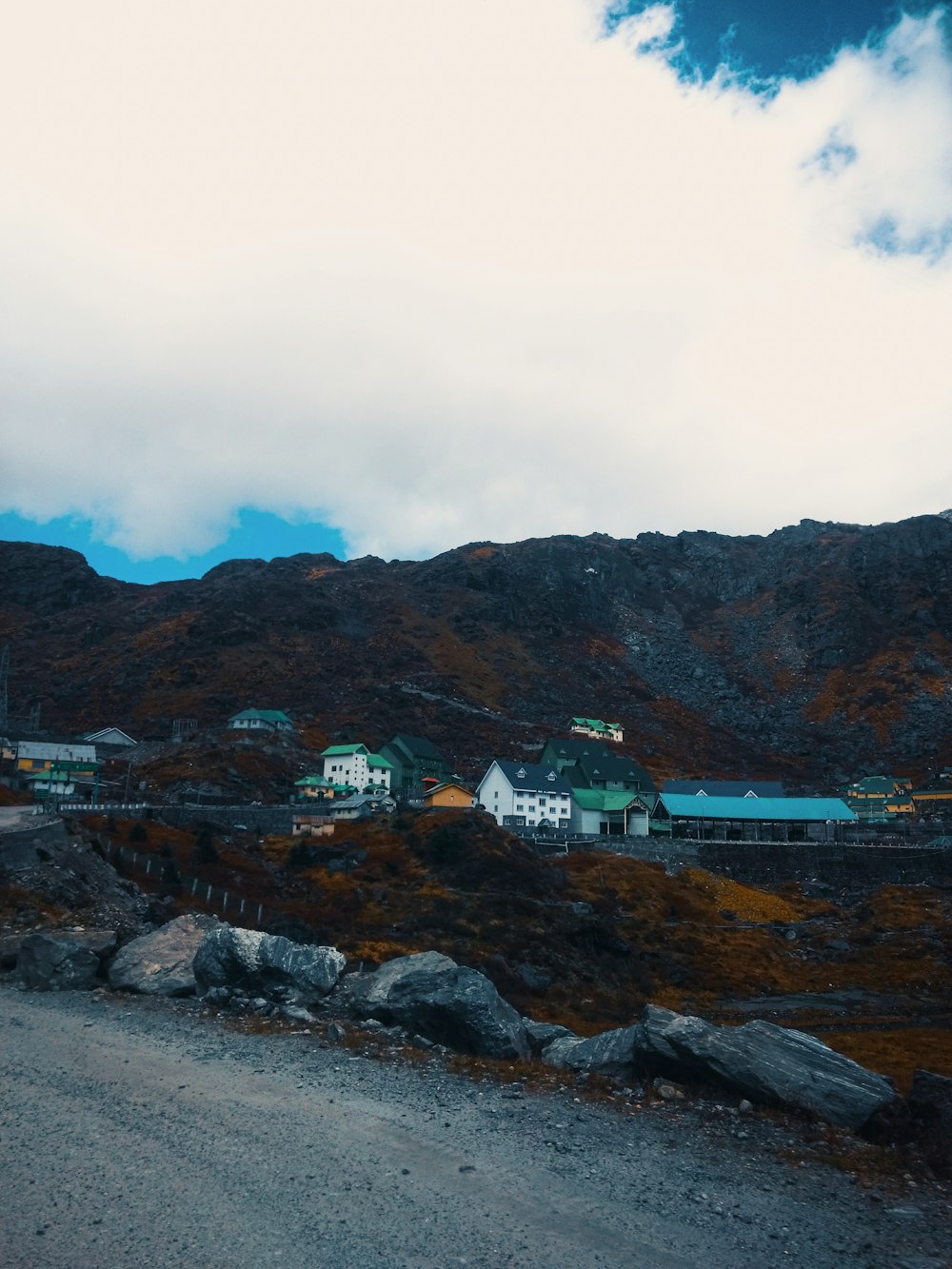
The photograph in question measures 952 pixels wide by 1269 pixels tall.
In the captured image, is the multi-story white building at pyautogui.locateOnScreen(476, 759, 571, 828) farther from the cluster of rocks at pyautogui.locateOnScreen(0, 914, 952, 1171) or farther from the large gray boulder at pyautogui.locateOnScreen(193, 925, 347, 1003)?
the large gray boulder at pyautogui.locateOnScreen(193, 925, 347, 1003)

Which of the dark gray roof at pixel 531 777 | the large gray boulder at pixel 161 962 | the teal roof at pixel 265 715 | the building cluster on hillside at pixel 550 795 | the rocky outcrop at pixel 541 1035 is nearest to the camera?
the rocky outcrop at pixel 541 1035

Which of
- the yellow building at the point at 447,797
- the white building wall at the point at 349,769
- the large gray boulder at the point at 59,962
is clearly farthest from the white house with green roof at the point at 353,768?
the large gray boulder at the point at 59,962

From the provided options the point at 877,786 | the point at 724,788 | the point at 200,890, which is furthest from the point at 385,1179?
the point at 877,786

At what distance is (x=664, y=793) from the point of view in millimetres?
109062

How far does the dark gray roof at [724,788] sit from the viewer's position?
112m

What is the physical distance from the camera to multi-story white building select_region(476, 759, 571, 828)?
99938mm

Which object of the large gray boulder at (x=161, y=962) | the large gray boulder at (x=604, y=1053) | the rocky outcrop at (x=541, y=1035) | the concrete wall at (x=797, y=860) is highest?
the large gray boulder at (x=161, y=962)

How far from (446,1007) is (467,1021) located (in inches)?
26.9

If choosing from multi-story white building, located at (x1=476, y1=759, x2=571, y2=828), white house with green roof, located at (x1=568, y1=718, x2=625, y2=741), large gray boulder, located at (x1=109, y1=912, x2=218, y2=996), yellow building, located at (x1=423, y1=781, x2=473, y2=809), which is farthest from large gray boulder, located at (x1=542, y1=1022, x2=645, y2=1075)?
white house with green roof, located at (x1=568, y1=718, x2=625, y2=741)

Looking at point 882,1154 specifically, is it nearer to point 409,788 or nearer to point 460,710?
point 409,788

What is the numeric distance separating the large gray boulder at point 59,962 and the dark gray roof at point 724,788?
93.3m

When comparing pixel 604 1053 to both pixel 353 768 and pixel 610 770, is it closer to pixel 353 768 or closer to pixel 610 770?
pixel 610 770

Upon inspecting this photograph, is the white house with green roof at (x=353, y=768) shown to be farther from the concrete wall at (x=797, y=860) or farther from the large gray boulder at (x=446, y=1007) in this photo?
the large gray boulder at (x=446, y=1007)

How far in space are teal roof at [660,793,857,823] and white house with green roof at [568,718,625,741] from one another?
60.4 m
